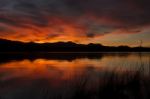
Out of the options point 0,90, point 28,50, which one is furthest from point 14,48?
point 0,90

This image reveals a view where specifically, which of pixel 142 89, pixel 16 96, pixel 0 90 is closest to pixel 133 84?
pixel 142 89

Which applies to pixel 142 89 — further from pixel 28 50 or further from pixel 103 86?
pixel 28 50

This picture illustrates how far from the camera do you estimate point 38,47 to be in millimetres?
124438

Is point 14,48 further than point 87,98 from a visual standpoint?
Yes

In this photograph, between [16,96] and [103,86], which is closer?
[103,86]

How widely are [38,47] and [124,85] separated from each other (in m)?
118

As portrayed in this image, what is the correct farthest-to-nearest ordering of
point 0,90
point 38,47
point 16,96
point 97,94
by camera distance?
point 38,47 → point 0,90 → point 16,96 → point 97,94

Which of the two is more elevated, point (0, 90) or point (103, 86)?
point (103, 86)

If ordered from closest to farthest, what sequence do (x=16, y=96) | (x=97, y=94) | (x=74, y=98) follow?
(x=74, y=98) < (x=97, y=94) < (x=16, y=96)

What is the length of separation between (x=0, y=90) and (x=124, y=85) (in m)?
6.05

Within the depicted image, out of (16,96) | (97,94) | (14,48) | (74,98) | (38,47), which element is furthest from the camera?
(38,47)

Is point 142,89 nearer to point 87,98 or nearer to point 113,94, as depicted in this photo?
point 113,94

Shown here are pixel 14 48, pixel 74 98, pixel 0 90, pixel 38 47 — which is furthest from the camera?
pixel 38 47

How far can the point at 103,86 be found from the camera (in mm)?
7637
